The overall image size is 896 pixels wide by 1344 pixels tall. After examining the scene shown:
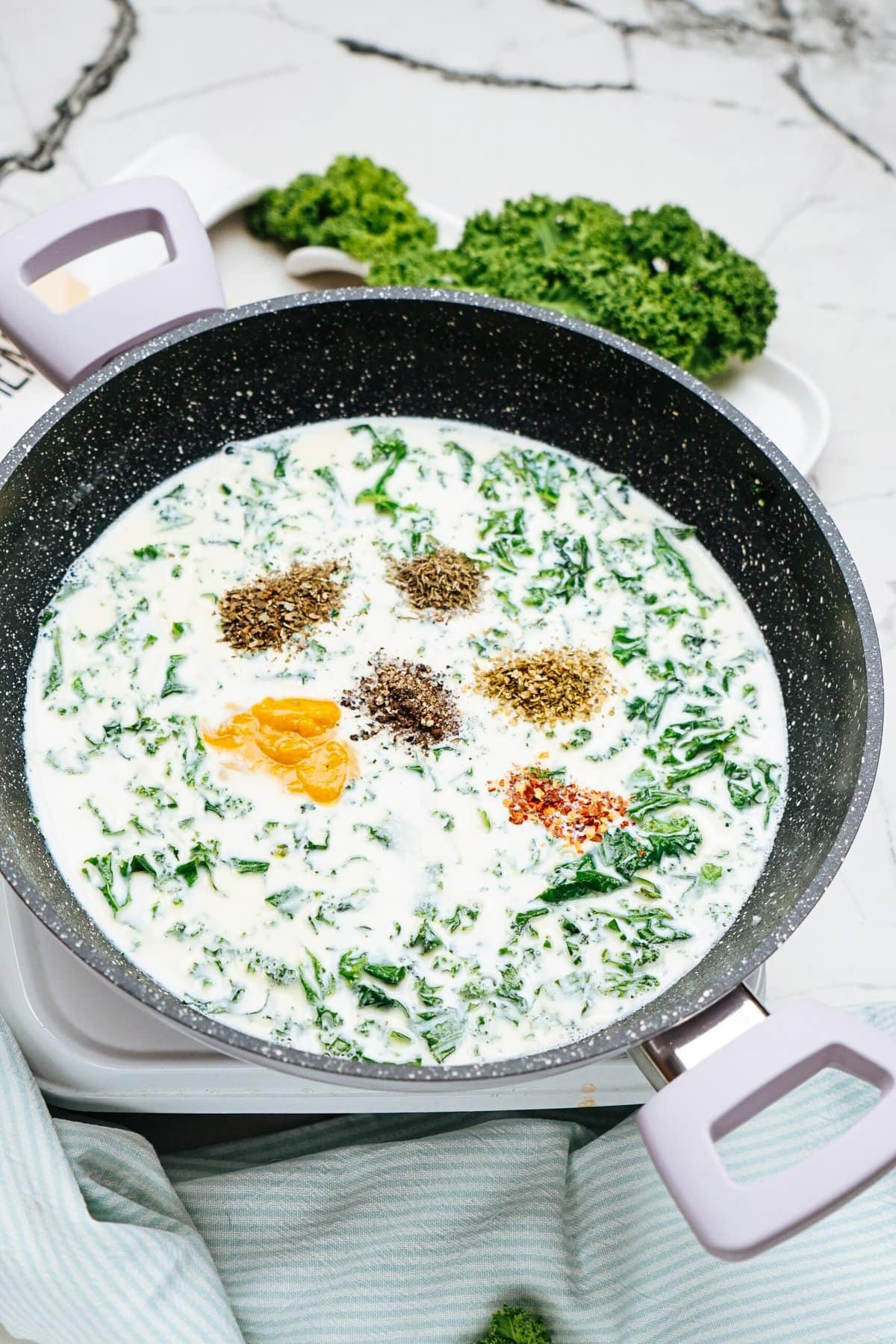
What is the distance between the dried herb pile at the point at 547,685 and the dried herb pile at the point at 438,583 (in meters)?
0.13

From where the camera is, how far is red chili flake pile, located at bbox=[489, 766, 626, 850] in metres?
2.19

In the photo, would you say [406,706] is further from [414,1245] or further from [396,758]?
[414,1245]

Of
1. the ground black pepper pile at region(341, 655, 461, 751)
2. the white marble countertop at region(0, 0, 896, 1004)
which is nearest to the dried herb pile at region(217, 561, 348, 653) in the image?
the ground black pepper pile at region(341, 655, 461, 751)

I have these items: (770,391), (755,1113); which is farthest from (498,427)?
(755,1113)

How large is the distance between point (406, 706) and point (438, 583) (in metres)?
0.26

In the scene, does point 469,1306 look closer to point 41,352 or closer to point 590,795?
point 590,795

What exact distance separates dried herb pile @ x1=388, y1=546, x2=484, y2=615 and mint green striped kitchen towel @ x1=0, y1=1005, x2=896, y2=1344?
89 centimetres

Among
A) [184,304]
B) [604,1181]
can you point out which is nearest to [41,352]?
[184,304]

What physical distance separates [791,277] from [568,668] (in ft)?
4.63

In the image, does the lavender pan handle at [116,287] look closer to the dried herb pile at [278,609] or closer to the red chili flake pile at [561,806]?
the dried herb pile at [278,609]

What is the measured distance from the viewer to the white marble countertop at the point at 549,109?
3215mm

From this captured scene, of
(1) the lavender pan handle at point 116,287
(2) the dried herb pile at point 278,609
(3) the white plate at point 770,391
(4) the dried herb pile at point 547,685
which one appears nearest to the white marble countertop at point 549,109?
(3) the white plate at point 770,391

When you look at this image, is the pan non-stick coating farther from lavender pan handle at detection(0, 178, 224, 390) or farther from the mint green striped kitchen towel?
the mint green striped kitchen towel

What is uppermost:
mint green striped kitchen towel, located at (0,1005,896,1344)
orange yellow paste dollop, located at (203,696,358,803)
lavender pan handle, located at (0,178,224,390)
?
lavender pan handle, located at (0,178,224,390)
